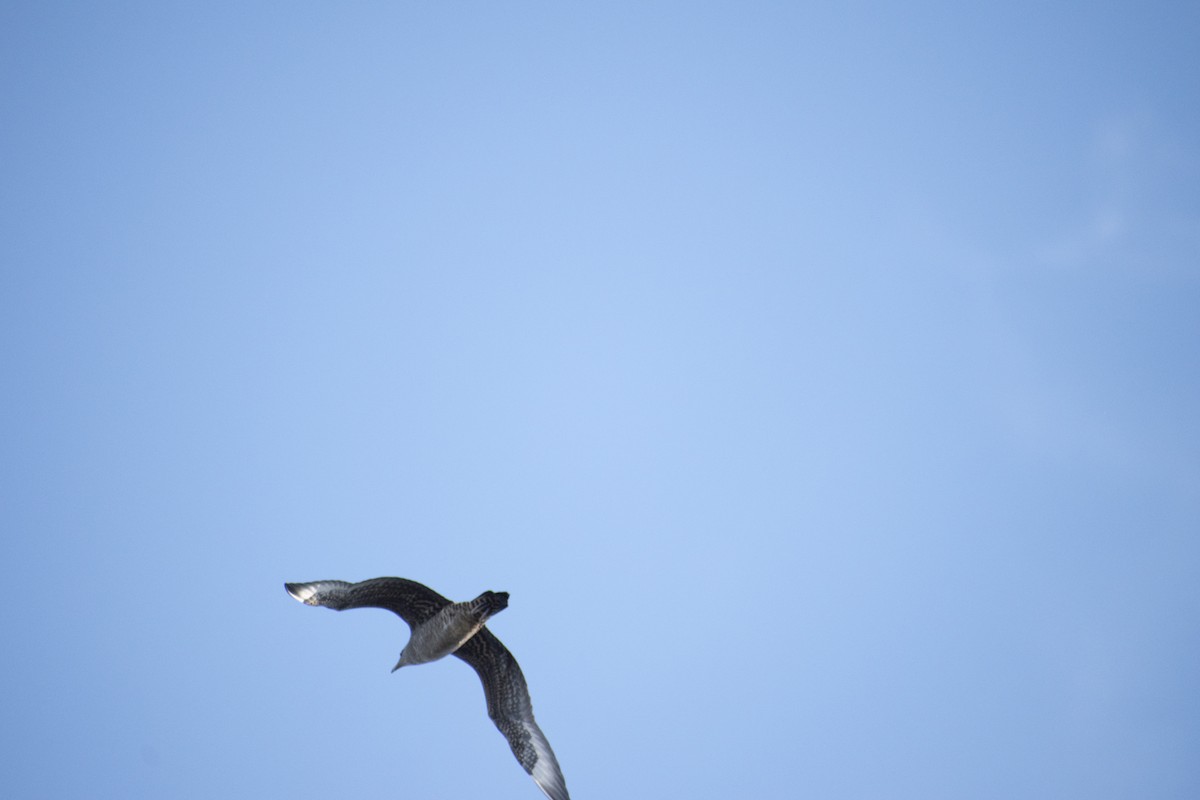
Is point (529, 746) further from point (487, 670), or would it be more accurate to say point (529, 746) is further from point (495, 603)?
point (495, 603)

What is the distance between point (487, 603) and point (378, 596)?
2522 millimetres

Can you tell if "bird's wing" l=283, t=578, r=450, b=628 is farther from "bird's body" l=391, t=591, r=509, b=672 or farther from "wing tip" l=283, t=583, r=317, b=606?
"bird's body" l=391, t=591, r=509, b=672

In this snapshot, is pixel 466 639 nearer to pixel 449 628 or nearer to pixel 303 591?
pixel 449 628

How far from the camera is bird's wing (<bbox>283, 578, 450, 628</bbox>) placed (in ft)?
44.2

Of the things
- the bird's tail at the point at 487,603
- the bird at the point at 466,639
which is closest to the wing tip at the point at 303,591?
the bird at the point at 466,639

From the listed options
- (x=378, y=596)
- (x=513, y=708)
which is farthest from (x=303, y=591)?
(x=513, y=708)

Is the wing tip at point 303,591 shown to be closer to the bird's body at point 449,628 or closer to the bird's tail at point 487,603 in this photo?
the bird's body at point 449,628

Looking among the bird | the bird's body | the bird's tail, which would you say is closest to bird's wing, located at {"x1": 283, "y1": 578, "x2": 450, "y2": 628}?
the bird

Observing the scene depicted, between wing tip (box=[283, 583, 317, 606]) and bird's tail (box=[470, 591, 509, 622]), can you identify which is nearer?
bird's tail (box=[470, 591, 509, 622])

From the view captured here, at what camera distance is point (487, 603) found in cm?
1270

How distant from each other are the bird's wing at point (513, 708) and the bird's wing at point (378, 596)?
4.08 ft

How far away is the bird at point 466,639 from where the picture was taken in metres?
13.2

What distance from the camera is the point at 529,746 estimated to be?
15.1 meters

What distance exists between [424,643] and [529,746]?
3288mm
